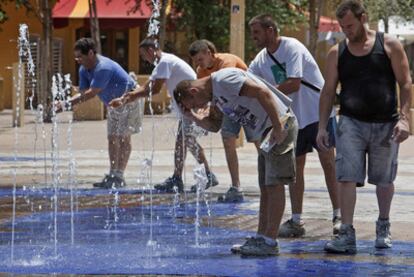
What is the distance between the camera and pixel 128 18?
105 ft

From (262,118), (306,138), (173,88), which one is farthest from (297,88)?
(173,88)

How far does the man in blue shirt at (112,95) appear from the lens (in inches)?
478

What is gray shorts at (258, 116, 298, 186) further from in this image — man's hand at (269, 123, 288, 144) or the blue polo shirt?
the blue polo shirt

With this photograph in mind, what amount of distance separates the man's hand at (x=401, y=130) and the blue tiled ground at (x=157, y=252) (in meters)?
0.79

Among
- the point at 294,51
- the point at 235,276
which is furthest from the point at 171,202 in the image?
the point at 235,276

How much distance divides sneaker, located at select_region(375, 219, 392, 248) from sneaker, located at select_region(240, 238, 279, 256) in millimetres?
823

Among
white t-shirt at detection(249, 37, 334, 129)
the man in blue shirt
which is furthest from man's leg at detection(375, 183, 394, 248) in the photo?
the man in blue shirt

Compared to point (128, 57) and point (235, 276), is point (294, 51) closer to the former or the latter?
point (235, 276)

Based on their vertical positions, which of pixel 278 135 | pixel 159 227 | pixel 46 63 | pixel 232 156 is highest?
pixel 46 63

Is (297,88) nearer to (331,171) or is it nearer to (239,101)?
(331,171)

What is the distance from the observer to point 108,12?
32.4m

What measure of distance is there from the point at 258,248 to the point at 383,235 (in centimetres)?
99

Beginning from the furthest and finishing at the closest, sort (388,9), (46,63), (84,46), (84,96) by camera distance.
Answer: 1. (388,9)
2. (46,63)
3. (84,46)
4. (84,96)

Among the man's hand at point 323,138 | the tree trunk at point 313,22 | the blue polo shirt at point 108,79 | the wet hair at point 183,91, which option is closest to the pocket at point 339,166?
the man's hand at point 323,138
